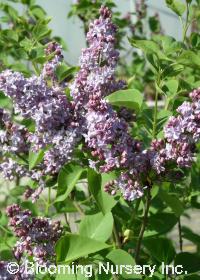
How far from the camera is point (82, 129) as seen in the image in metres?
1.29

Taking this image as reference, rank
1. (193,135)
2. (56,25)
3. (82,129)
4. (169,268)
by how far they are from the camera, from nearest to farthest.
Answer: (193,135) → (82,129) → (169,268) → (56,25)

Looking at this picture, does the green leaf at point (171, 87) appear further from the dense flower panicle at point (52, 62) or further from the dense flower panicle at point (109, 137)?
the dense flower panicle at point (109, 137)

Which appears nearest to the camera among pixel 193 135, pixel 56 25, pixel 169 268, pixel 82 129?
pixel 193 135

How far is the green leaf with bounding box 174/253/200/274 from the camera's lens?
1.59 m

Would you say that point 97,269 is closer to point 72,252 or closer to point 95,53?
point 72,252

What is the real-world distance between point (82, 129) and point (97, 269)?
33 cm

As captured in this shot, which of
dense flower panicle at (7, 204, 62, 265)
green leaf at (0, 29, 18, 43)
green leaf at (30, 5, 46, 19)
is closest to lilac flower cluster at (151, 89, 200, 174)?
dense flower panicle at (7, 204, 62, 265)

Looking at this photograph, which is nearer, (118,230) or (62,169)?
(62,169)

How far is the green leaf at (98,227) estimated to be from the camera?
1.32 m

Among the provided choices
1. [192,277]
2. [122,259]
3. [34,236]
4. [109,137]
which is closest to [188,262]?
[192,277]

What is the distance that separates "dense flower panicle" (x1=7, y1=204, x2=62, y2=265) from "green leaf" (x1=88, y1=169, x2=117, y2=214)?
16 centimetres

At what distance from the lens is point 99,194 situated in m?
1.33

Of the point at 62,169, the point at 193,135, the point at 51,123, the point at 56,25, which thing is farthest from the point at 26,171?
the point at 56,25

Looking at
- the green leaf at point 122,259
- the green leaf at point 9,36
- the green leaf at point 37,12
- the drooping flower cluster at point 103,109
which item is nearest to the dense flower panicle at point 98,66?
the drooping flower cluster at point 103,109
